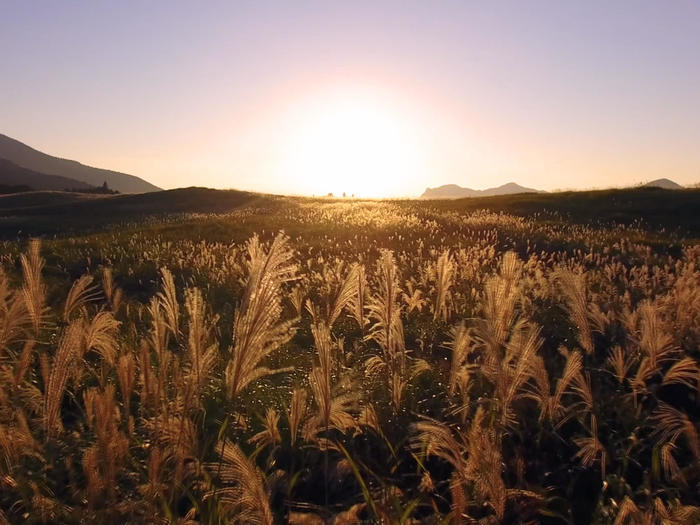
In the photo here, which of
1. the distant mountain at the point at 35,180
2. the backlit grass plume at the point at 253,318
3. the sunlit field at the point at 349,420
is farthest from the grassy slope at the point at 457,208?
the distant mountain at the point at 35,180

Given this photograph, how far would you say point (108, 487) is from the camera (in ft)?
7.16

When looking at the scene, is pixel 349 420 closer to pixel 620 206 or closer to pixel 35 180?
pixel 620 206

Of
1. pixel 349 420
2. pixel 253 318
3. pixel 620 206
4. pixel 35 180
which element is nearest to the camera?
pixel 253 318

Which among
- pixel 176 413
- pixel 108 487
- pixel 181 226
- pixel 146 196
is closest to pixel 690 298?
pixel 176 413

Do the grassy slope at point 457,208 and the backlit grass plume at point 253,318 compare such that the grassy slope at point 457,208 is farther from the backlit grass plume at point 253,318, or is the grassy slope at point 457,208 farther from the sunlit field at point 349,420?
the backlit grass plume at point 253,318

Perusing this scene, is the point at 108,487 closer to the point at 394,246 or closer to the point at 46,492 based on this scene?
the point at 46,492

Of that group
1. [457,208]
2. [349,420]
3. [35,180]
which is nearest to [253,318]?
[349,420]

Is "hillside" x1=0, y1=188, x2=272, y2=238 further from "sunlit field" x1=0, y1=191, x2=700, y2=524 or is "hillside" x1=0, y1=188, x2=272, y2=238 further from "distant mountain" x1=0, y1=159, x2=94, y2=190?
"distant mountain" x1=0, y1=159, x2=94, y2=190

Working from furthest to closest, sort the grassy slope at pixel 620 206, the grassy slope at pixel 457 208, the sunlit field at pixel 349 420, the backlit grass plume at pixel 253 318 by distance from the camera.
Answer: the grassy slope at pixel 457 208 → the grassy slope at pixel 620 206 → the sunlit field at pixel 349 420 → the backlit grass plume at pixel 253 318

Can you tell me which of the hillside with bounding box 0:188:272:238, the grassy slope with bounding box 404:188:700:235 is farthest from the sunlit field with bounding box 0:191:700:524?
the hillside with bounding box 0:188:272:238

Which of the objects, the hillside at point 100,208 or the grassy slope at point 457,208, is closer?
the grassy slope at point 457,208

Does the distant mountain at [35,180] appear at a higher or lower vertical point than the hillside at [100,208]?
higher

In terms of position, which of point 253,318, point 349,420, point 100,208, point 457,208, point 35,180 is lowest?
point 349,420

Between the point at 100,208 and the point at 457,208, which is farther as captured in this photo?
the point at 100,208
